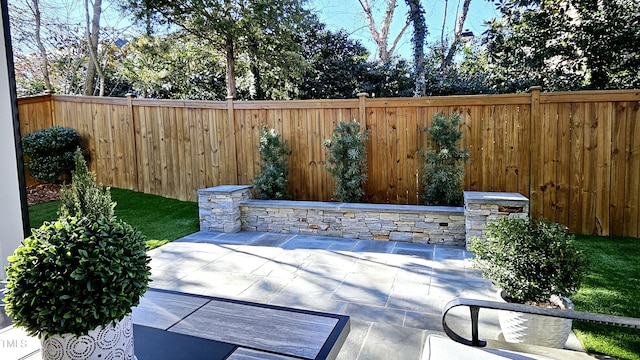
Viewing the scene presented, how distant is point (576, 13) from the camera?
20.4 feet

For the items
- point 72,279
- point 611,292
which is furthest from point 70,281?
point 611,292

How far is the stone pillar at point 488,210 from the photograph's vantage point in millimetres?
4346

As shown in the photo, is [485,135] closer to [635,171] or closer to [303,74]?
[635,171]

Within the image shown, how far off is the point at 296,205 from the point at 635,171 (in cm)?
392

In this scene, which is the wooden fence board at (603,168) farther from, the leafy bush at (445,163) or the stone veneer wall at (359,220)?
the stone veneer wall at (359,220)

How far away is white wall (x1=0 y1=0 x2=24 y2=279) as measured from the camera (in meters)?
3.32

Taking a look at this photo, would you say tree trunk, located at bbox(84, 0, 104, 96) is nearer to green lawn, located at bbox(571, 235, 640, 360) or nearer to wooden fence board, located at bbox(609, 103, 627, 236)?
wooden fence board, located at bbox(609, 103, 627, 236)

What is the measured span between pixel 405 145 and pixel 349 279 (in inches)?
94.2

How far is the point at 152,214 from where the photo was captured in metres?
6.17

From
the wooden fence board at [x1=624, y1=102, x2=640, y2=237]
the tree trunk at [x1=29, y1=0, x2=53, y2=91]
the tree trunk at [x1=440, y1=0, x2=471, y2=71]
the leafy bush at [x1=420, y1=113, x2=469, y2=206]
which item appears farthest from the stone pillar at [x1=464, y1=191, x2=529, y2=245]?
the tree trunk at [x1=29, y1=0, x2=53, y2=91]

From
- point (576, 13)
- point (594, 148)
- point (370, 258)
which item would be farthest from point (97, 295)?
point (576, 13)

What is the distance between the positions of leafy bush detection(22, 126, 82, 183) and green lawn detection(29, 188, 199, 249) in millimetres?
759

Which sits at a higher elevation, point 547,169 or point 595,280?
point 547,169

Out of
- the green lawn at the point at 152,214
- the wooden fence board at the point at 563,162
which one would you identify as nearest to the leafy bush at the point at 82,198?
the green lawn at the point at 152,214
